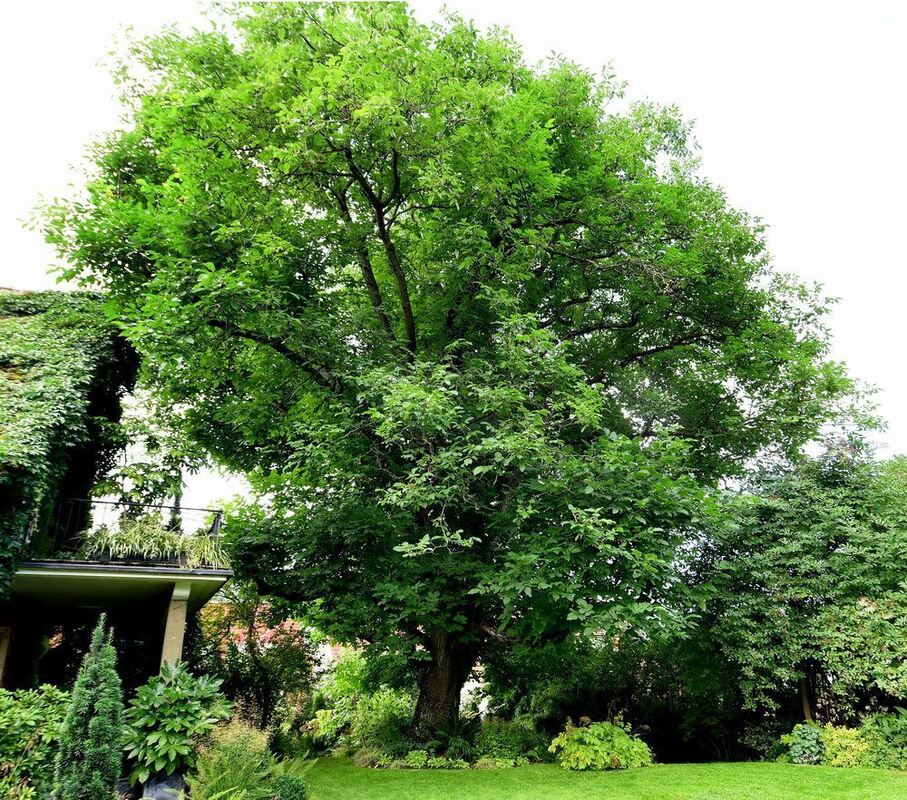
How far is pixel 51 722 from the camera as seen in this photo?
7.18 meters

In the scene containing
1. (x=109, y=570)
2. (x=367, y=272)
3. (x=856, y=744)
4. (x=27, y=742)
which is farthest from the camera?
(x=367, y=272)

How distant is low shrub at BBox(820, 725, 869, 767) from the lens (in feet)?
36.5

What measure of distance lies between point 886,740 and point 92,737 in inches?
501

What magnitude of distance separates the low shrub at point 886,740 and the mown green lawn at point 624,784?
593 millimetres

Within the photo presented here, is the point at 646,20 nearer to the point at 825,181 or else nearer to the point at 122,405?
the point at 825,181

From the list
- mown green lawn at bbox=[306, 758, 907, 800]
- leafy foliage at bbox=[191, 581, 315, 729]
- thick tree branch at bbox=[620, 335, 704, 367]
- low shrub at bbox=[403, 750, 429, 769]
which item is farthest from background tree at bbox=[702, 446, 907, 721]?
leafy foliage at bbox=[191, 581, 315, 729]

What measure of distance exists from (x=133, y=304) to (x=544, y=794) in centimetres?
926

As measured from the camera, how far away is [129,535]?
9422 mm

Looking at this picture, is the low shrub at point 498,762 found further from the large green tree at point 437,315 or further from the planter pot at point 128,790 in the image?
the planter pot at point 128,790

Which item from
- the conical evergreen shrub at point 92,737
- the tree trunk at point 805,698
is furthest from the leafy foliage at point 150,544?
the tree trunk at point 805,698

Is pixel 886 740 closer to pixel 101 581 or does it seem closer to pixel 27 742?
pixel 27 742

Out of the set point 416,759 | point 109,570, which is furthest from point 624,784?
point 109,570

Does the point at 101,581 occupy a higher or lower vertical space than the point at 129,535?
lower

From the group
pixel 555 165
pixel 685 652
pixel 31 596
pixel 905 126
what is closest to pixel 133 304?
pixel 31 596
